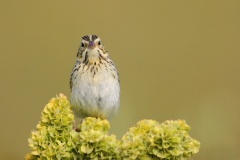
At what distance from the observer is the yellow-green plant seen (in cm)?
364

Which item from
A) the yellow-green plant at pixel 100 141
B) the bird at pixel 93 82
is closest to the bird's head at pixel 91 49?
the bird at pixel 93 82

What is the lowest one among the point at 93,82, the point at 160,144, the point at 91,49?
the point at 160,144

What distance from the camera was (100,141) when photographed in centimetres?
371

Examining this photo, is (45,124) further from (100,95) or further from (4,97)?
(4,97)

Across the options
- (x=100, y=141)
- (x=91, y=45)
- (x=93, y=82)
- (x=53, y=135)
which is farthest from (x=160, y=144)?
(x=93, y=82)

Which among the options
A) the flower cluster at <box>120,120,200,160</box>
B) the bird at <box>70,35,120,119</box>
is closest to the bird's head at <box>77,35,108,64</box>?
→ the bird at <box>70,35,120,119</box>

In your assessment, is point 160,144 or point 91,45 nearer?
point 160,144

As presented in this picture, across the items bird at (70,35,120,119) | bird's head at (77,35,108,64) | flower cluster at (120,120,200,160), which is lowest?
flower cluster at (120,120,200,160)

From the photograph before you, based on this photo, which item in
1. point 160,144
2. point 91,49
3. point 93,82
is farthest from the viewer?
point 93,82

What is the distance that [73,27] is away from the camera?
303 inches

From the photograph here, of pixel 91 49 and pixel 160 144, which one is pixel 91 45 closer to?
pixel 91 49

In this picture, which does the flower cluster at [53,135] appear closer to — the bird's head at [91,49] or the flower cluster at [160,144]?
the flower cluster at [160,144]

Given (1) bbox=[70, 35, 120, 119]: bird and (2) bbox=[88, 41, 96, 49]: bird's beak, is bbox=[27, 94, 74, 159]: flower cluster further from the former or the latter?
(1) bbox=[70, 35, 120, 119]: bird

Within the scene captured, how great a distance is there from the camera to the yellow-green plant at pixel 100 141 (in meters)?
3.64
